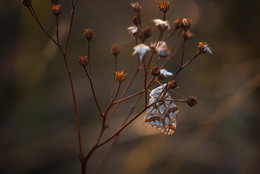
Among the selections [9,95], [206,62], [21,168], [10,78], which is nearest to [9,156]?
[21,168]

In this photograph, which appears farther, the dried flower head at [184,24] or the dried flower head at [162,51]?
the dried flower head at [184,24]

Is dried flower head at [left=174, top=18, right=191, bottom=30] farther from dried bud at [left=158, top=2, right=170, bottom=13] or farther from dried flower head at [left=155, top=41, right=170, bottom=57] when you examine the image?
dried flower head at [left=155, top=41, right=170, bottom=57]

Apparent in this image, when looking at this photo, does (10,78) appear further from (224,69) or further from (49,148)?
(224,69)

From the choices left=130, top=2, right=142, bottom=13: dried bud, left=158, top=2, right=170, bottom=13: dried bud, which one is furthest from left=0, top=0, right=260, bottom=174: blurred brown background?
left=158, top=2, right=170, bottom=13: dried bud

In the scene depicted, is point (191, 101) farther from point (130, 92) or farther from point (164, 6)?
point (130, 92)

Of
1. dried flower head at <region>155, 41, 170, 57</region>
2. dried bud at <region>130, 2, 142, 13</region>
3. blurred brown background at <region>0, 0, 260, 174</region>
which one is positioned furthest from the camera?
blurred brown background at <region>0, 0, 260, 174</region>

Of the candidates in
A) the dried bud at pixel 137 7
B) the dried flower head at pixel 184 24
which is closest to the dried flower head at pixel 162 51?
the dried flower head at pixel 184 24

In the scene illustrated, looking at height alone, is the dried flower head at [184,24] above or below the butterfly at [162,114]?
above

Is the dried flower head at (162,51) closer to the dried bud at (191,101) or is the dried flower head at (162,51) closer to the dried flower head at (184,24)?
the dried flower head at (184,24)
